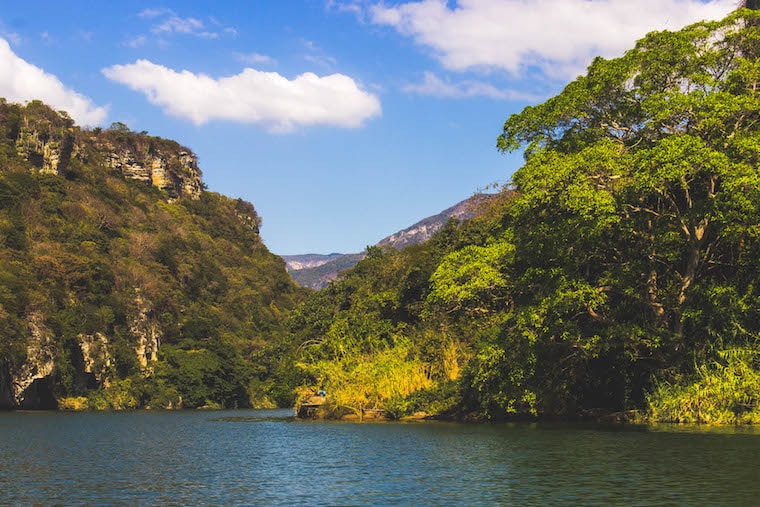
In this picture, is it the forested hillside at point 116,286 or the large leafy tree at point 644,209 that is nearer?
the large leafy tree at point 644,209

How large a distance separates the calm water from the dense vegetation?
3.85m

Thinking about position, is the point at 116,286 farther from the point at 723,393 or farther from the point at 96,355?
the point at 723,393

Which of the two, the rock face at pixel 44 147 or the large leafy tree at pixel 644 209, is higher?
the rock face at pixel 44 147

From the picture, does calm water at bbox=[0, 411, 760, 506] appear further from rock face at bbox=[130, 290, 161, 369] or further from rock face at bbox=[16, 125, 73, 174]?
rock face at bbox=[16, 125, 73, 174]

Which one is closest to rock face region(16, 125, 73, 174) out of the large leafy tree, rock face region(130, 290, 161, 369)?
rock face region(130, 290, 161, 369)

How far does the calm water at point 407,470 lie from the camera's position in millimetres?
14688

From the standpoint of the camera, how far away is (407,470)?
18719 millimetres

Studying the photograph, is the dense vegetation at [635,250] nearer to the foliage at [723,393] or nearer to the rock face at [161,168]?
the foliage at [723,393]

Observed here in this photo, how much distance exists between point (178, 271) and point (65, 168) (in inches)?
915

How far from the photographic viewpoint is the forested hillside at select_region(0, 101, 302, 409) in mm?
79438

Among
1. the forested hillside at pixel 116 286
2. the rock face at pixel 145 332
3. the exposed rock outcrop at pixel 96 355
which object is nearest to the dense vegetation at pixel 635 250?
the forested hillside at pixel 116 286

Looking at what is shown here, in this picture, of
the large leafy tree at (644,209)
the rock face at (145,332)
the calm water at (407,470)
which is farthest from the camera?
the rock face at (145,332)

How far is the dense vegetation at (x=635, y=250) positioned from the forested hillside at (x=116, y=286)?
4204 cm

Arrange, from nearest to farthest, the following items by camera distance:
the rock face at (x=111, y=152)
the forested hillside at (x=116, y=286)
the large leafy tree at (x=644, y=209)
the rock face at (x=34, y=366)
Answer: the large leafy tree at (x=644, y=209) → the rock face at (x=34, y=366) → the forested hillside at (x=116, y=286) → the rock face at (x=111, y=152)
